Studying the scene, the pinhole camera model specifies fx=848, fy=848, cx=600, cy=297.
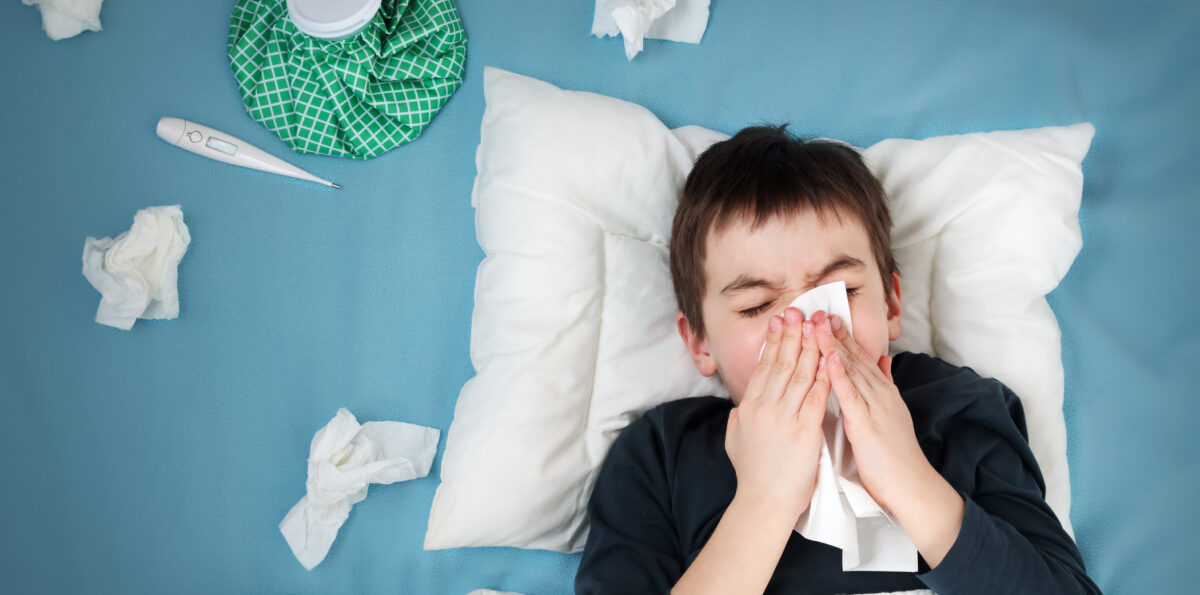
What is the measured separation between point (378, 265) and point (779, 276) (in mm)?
639

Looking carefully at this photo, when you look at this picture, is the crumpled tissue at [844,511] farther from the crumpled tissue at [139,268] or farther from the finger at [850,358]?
the crumpled tissue at [139,268]

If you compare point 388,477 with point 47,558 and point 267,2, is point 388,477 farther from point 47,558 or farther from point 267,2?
point 267,2

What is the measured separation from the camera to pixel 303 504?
1188mm

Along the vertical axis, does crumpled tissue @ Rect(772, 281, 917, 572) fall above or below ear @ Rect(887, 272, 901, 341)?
below

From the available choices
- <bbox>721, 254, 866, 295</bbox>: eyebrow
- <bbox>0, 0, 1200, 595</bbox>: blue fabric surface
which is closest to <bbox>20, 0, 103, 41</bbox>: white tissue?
<bbox>0, 0, 1200, 595</bbox>: blue fabric surface

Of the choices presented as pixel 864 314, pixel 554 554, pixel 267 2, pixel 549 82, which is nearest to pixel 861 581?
pixel 864 314

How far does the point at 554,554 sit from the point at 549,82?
2.41 feet

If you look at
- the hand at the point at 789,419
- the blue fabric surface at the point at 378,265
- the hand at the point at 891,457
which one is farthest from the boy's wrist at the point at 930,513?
the blue fabric surface at the point at 378,265

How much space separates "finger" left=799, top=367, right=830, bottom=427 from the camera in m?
0.91

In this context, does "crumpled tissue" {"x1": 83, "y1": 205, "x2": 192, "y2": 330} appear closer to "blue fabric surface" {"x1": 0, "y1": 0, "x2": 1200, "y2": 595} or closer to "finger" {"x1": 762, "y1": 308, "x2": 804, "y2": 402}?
"blue fabric surface" {"x1": 0, "y1": 0, "x2": 1200, "y2": 595}

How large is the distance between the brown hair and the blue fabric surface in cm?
26

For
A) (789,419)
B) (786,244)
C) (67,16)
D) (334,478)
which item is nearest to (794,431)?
(789,419)

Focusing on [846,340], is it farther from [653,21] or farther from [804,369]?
[653,21]

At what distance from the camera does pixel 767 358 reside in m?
0.93
